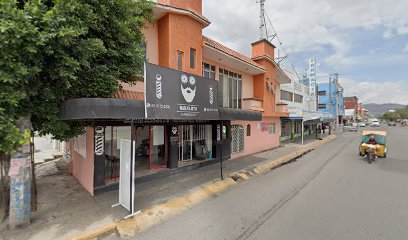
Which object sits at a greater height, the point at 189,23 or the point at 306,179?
the point at 189,23

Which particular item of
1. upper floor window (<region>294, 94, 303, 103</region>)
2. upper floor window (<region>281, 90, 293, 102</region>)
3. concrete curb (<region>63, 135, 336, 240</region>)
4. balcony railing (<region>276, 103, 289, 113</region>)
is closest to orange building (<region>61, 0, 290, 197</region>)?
concrete curb (<region>63, 135, 336, 240</region>)

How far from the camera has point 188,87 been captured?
6.31 metres

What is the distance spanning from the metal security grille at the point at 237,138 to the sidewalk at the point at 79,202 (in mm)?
3589

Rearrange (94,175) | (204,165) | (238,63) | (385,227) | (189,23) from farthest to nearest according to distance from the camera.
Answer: (238,63)
(204,165)
(189,23)
(94,175)
(385,227)

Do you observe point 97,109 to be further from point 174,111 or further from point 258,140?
point 258,140

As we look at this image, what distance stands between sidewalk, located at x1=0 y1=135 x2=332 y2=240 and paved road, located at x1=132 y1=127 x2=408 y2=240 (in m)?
1.39

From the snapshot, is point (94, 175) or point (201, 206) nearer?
point (201, 206)

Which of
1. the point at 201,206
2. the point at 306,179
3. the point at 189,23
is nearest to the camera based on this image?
the point at 201,206

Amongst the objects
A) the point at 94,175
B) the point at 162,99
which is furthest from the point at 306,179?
the point at 94,175

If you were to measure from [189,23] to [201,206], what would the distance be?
7.80 meters

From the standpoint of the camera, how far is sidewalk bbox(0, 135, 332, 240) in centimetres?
458

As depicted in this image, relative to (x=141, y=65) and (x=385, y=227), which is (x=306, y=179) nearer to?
(x=385, y=227)

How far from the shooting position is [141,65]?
20.0ft

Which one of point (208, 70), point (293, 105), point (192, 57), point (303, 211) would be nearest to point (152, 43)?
point (192, 57)
